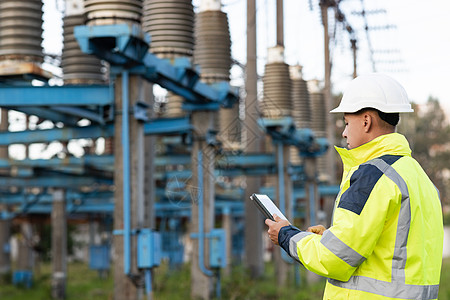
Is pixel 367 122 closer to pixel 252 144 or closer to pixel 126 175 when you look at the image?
pixel 126 175

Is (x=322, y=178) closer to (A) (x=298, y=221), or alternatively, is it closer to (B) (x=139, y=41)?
(A) (x=298, y=221)

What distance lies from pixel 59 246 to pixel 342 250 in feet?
47.3

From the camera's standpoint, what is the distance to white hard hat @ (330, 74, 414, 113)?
2688mm

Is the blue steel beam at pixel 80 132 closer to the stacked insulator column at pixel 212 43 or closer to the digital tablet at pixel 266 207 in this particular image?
the stacked insulator column at pixel 212 43

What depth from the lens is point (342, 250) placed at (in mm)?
2479

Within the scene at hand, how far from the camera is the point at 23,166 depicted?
551 inches

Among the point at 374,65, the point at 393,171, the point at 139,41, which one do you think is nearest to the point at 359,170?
the point at 393,171

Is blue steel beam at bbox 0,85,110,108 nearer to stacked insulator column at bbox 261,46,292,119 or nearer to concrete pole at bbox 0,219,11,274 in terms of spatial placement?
stacked insulator column at bbox 261,46,292,119

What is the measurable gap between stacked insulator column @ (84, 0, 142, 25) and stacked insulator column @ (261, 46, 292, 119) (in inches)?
245

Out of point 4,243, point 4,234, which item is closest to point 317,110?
point 4,234

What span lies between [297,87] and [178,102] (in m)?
3.71

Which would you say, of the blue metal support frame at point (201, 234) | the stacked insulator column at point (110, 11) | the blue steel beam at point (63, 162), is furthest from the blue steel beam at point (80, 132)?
the stacked insulator column at point (110, 11)

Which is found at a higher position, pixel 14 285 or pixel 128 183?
pixel 128 183

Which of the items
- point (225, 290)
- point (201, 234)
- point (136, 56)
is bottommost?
point (225, 290)
